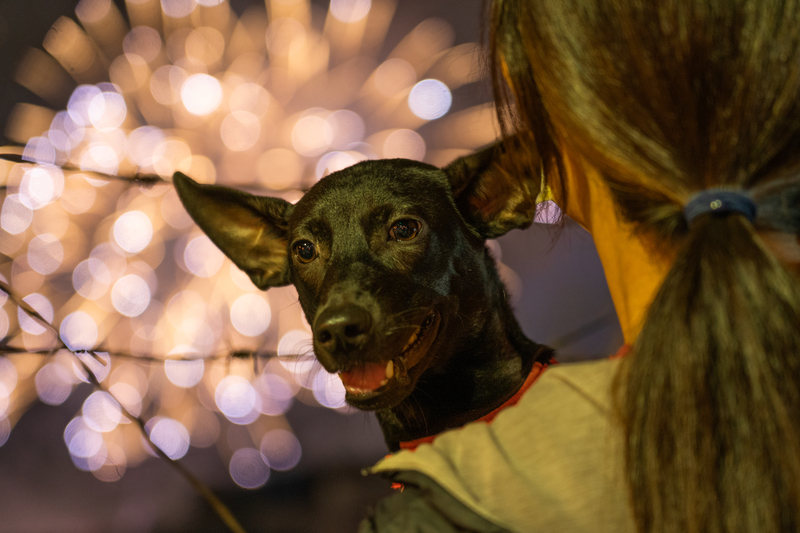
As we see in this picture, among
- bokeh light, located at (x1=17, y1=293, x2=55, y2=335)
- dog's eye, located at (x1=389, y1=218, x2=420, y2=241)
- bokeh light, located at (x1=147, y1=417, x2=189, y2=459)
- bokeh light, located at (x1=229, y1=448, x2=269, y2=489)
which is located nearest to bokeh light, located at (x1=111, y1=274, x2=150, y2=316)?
bokeh light, located at (x1=17, y1=293, x2=55, y2=335)

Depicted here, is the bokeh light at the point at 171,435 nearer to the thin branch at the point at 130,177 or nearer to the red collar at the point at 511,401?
the thin branch at the point at 130,177

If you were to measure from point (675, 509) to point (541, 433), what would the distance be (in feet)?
0.54

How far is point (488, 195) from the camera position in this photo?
1770 mm

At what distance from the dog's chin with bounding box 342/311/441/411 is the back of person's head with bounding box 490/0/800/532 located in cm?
79

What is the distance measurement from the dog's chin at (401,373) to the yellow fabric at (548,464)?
2.00 feet

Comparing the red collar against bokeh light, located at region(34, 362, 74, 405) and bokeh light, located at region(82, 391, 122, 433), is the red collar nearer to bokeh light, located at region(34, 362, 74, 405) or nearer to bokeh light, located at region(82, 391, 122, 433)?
bokeh light, located at region(82, 391, 122, 433)

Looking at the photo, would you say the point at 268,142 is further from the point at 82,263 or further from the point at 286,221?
the point at 286,221

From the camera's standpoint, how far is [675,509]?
617 mm

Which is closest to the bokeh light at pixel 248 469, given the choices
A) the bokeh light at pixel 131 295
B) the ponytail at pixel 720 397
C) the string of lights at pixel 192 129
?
the string of lights at pixel 192 129

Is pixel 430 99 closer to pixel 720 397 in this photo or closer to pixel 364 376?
pixel 364 376

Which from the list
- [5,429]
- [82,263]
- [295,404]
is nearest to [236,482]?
[295,404]

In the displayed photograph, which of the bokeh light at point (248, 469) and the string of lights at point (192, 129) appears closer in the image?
the string of lights at point (192, 129)

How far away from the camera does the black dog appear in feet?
4.65

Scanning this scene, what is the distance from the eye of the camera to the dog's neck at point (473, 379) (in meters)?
1.66
